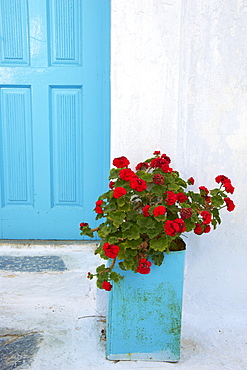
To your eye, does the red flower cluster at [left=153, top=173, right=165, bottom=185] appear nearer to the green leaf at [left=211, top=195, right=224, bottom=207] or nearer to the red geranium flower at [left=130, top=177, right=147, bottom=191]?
the red geranium flower at [left=130, top=177, right=147, bottom=191]

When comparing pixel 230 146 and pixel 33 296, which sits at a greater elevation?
pixel 230 146

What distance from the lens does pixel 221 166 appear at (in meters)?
1.92

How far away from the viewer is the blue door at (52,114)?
2281mm

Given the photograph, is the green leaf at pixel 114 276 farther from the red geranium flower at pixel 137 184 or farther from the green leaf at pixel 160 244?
the red geranium flower at pixel 137 184

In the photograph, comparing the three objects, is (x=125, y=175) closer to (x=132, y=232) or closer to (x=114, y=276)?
(x=132, y=232)

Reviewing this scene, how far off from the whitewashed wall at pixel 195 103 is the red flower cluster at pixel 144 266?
55 centimetres

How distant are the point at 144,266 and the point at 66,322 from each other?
2.27ft

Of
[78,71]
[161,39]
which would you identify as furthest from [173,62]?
[78,71]

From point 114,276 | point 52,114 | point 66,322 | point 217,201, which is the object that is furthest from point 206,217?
point 52,114

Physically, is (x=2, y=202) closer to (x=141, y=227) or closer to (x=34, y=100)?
(x=34, y=100)

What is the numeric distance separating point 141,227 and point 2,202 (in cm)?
126

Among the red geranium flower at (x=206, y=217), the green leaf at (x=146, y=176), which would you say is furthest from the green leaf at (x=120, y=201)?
the red geranium flower at (x=206, y=217)

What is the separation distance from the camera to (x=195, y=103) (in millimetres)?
1888

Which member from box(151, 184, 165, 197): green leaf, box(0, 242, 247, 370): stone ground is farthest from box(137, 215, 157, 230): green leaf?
box(0, 242, 247, 370): stone ground
